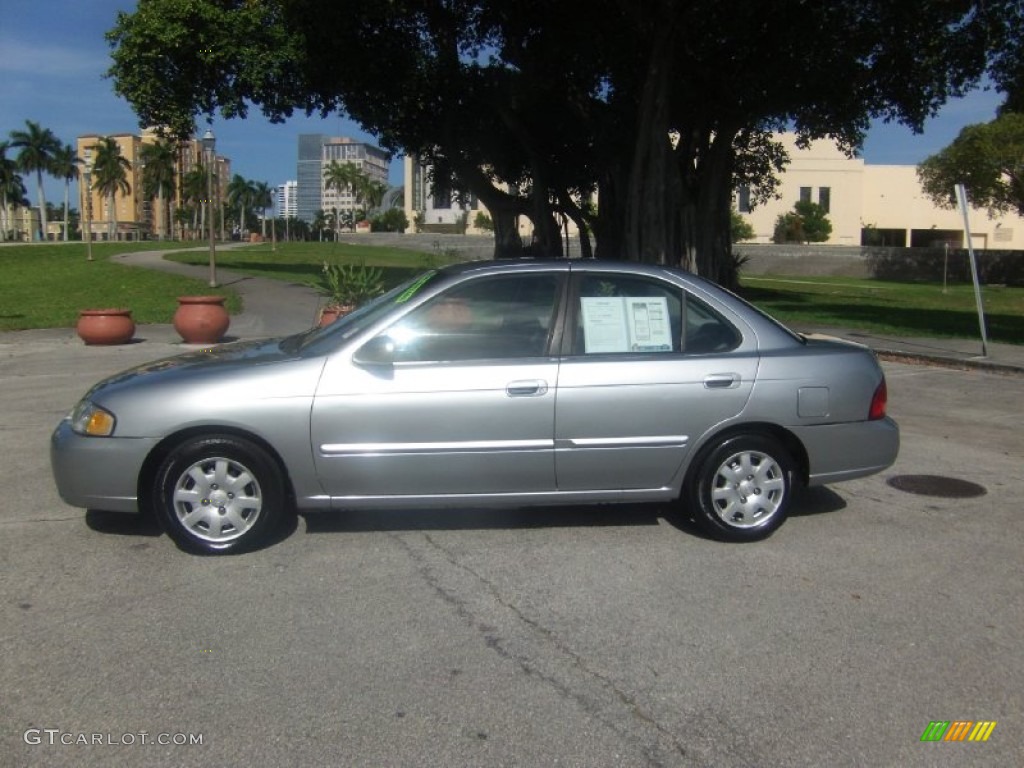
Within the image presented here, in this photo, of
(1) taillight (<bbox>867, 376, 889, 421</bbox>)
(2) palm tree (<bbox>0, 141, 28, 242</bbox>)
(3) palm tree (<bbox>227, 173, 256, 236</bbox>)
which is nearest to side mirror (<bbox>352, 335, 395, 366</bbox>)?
(1) taillight (<bbox>867, 376, 889, 421</bbox>)

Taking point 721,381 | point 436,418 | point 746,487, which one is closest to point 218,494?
point 436,418

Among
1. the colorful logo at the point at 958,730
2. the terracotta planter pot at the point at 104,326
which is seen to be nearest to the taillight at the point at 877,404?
the colorful logo at the point at 958,730

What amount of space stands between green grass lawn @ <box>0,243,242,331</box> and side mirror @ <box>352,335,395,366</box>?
1546cm

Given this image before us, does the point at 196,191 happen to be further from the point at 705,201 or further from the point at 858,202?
the point at 705,201

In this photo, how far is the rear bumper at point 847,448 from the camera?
551 cm

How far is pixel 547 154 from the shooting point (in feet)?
102

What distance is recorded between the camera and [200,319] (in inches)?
600

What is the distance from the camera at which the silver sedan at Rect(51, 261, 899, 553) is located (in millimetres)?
5039

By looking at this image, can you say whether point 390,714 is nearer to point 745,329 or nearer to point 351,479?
point 351,479

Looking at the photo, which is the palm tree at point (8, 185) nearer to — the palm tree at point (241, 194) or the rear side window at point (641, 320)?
the palm tree at point (241, 194)

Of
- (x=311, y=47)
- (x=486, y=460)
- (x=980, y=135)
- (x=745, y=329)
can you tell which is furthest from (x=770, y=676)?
(x=980, y=135)

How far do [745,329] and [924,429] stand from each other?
4.59 metres

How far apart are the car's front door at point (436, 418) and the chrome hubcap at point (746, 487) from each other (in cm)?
103

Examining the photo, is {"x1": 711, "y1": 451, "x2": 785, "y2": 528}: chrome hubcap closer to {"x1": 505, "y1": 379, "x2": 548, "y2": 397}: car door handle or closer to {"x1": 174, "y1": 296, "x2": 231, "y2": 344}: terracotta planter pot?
{"x1": 505, "y1": 379, "x2": 548, "y2": 397}: car door handle
